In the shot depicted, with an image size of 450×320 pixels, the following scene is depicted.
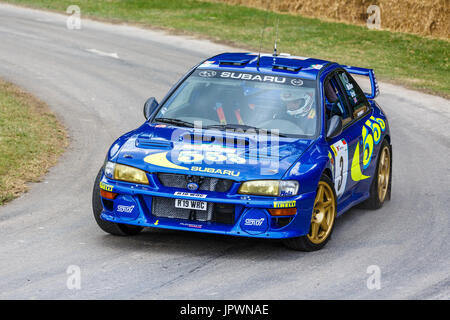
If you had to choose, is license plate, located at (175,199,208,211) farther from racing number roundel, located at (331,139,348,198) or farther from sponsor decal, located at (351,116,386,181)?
sponsor decal, located at (351,116,386,181)

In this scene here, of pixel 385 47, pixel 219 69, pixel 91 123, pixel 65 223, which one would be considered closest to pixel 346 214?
pixel 219 69

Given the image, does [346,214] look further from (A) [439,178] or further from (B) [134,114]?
(B) [134,114]

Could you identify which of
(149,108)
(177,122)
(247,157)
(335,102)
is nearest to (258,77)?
(335,102)

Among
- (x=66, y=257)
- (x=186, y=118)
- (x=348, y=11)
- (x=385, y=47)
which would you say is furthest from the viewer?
(x=348, y=11)

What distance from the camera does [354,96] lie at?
32.9 ft

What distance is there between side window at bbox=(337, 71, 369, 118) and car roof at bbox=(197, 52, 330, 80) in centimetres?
32

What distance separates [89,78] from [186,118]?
10.0 m

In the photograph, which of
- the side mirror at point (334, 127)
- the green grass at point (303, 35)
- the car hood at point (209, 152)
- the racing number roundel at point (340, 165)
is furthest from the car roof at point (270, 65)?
the green grass at point (303, 35)

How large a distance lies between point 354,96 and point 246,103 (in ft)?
5.50

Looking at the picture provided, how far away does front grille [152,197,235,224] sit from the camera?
7.77m

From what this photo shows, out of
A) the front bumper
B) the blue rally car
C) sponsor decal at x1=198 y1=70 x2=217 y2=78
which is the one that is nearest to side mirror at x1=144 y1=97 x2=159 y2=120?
the blue rally car

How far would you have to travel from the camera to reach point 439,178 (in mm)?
11633

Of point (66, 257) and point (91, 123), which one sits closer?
point (66, 257)

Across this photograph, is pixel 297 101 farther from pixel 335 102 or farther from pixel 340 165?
pixel 340 165
